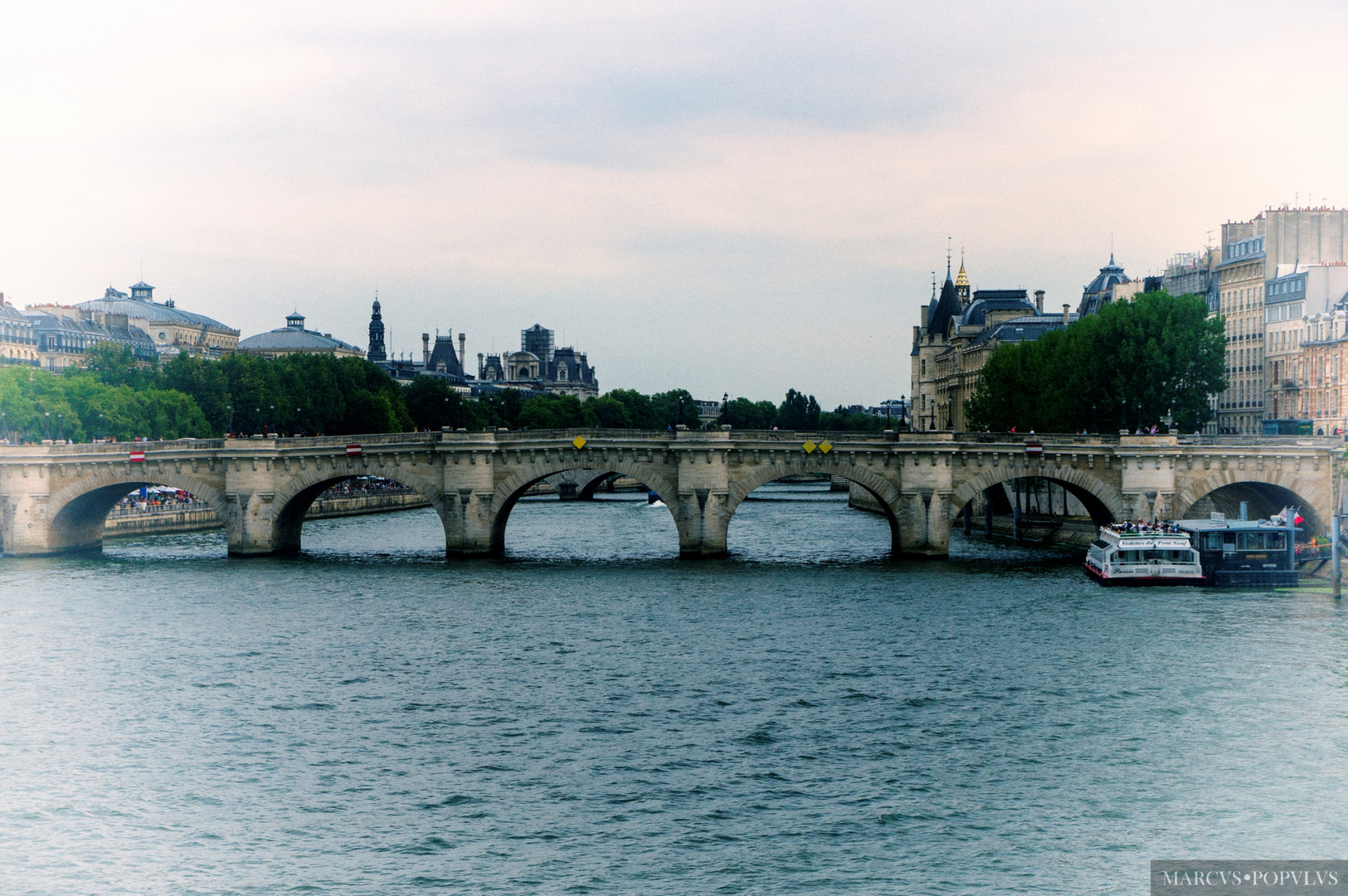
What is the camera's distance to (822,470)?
80375mm

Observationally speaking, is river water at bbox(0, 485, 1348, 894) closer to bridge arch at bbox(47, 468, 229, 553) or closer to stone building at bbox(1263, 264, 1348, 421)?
bridge arch at bbox(47, 468, 229, 553)

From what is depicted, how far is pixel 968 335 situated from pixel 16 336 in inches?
3959

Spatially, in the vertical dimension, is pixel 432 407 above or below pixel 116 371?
below

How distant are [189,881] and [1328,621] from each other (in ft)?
141

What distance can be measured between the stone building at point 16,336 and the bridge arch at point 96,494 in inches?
2867

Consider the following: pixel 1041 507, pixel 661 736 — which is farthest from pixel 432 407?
pixel 661 736

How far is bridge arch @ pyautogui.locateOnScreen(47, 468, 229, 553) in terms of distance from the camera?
271ft

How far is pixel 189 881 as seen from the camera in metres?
31.2

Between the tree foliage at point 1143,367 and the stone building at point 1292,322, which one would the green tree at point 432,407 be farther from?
the stone building at point 1292,322

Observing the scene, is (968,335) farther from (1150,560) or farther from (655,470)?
(1150,560)

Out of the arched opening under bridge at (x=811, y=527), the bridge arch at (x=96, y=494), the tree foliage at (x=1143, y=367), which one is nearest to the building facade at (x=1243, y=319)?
the tree foliage at (x=1143, y=367)

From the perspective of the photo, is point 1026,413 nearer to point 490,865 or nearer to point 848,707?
point 848,707

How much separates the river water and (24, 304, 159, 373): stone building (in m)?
101

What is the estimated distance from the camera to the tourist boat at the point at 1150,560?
6938 cm
